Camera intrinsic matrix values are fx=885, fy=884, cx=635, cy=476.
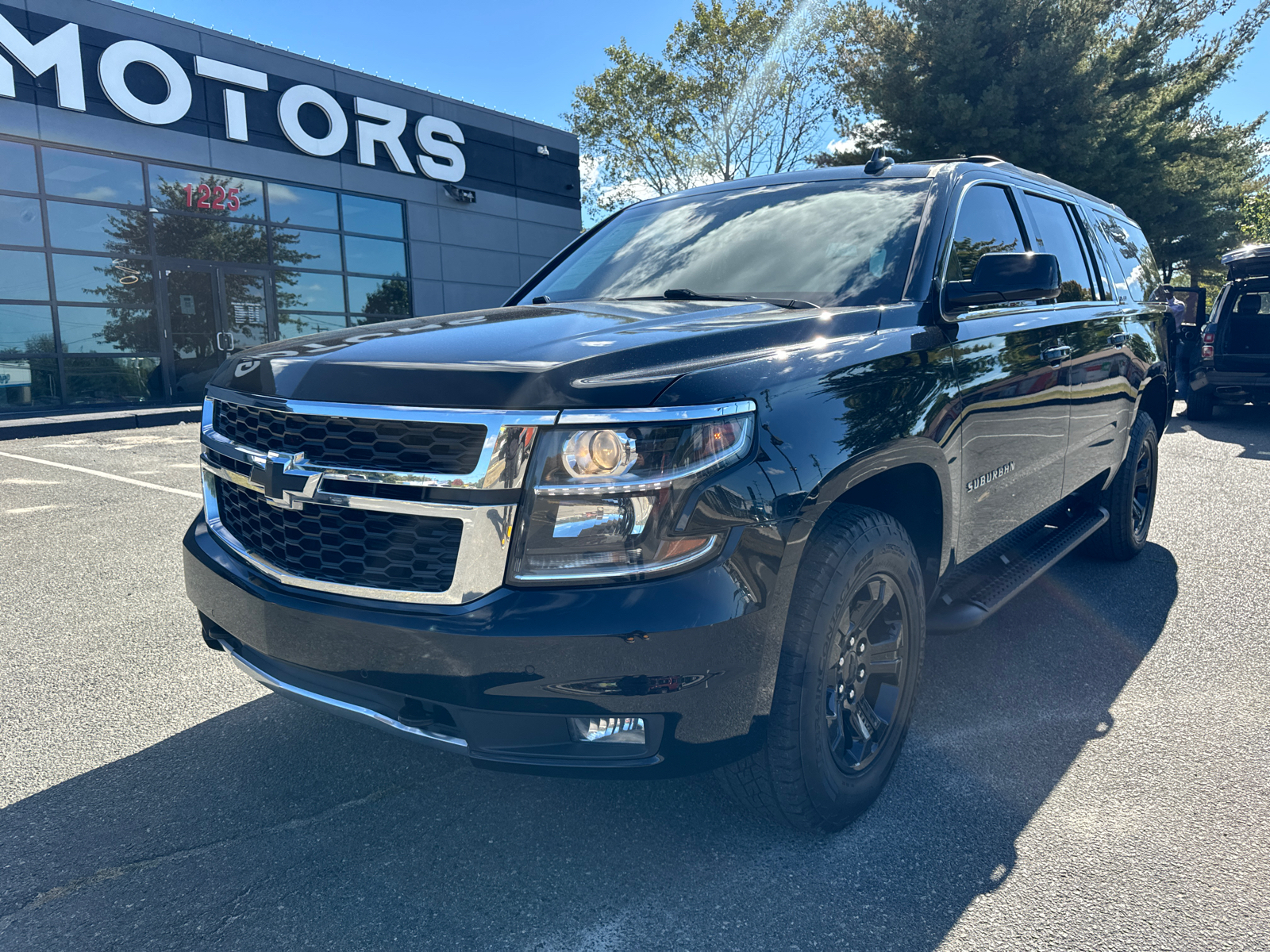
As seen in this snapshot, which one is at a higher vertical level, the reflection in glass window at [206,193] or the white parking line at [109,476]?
the reflection in glass window at [206,193]

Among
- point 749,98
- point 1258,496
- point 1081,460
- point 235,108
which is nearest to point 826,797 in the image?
point 1081,460

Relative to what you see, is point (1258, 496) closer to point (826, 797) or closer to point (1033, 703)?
point (1033, 703)

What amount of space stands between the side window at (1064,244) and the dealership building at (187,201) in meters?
13.8

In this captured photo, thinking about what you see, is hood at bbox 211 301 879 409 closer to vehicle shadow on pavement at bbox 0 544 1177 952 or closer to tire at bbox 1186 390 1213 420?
vehicle shadow on pavement at bbox 0 544 1177 952

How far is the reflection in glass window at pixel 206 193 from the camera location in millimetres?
15297

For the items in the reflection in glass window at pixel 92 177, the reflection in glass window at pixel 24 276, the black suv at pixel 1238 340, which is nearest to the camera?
the black suv at pixel 1238 340

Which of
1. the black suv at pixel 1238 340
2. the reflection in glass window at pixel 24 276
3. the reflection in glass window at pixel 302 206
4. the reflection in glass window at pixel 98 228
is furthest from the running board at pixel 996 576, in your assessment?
the reflection in glass window at pixel 302 206

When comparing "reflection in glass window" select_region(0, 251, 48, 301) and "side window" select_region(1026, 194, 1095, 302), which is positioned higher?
"reflection in glass window" select_region(0, 251, 48, 301)

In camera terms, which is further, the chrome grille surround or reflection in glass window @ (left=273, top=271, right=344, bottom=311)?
reflection in glass window @ (left=273, top=271, right=344, bottom=311)

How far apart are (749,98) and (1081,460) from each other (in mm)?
27700

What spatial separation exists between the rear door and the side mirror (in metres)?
0.11

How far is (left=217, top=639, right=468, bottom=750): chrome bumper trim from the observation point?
6.56 ft

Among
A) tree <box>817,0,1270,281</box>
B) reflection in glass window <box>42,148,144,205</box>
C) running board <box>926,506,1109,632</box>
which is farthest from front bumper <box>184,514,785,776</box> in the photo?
tree <box>817,0,1270,281</box>

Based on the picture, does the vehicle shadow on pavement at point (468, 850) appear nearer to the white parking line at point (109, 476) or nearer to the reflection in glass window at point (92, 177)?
the white parking line at point (109, 476)
